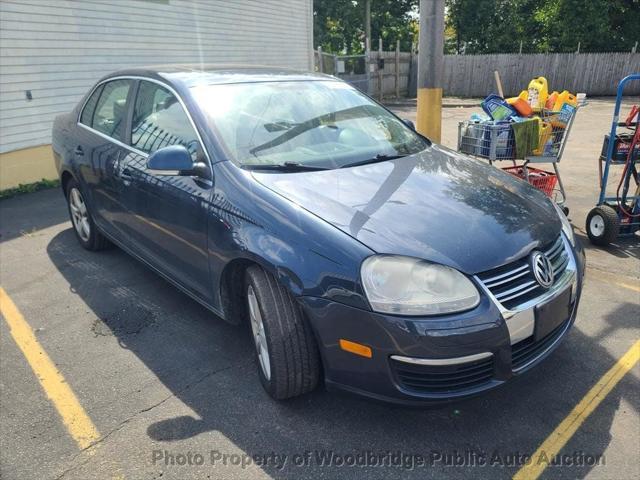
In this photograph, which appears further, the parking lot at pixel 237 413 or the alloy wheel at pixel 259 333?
the alloy wheel at pixel 259 333

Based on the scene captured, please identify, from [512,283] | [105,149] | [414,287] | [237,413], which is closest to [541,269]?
[512,283]

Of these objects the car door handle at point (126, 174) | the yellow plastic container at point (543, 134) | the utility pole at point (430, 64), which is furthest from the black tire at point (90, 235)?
the yellow plastic container at point (543, 134)

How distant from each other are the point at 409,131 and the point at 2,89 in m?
6.41

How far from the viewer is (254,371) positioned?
3008mm

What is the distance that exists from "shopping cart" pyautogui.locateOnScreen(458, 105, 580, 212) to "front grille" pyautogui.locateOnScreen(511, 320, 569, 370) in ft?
9.48

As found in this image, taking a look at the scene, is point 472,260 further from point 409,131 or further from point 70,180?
point 70,180

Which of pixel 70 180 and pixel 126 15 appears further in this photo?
pixel 126 15

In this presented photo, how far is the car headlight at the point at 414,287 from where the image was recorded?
84.1 inches

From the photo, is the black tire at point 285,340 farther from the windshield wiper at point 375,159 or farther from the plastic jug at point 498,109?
the plastic jug at point 498,109

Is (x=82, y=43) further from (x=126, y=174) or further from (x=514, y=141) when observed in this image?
(x=514, y=141)

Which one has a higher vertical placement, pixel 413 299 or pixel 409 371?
pixel 413 299

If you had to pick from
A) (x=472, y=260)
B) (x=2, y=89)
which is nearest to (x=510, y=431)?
(x=472, y=260)

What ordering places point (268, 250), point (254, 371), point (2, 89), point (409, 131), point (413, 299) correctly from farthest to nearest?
point (2, 89)
point (409, 131)
point (254, 371)
point (268, 250)
point (413, 299)

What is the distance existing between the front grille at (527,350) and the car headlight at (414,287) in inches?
13.9
